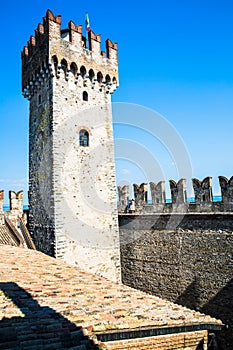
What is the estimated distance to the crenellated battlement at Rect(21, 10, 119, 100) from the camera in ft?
37.3

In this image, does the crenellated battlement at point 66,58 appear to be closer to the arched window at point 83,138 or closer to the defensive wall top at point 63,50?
the defensive wall top at point 63,50

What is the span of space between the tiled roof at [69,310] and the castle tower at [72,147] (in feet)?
12.7

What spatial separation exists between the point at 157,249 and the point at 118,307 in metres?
7.32

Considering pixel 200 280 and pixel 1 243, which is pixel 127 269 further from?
pixel 1 243

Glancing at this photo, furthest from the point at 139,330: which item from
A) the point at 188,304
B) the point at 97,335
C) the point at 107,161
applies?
the point at 107,161

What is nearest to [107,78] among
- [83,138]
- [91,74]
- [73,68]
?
[91,74]

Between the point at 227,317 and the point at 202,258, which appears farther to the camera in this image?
the point at 202,258

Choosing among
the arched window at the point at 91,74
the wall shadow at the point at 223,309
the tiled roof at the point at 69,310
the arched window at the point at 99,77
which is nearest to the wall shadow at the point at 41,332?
the tiled roof at the point at 69,310

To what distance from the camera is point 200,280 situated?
10.7m

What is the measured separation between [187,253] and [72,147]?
5913 millimetres

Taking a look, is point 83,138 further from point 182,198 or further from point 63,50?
point 182,198

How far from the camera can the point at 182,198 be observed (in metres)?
11.5

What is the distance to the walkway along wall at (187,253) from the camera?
1009 centimetres

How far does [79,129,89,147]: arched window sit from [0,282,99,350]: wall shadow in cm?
797
